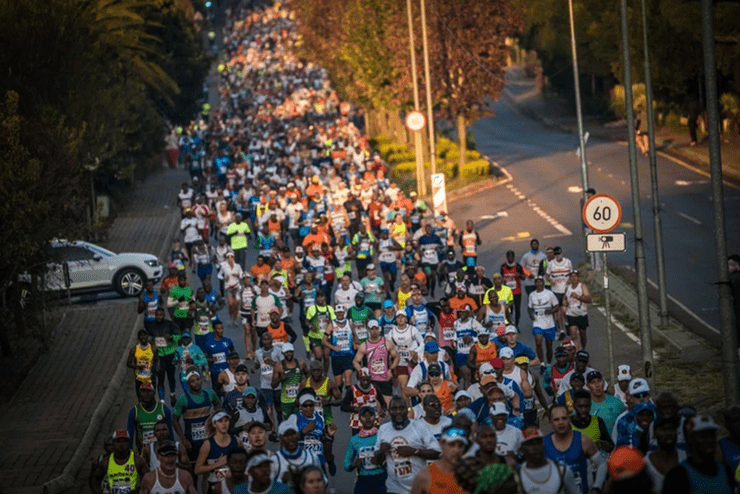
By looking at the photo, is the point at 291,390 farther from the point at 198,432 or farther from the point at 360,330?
the point at 360,330

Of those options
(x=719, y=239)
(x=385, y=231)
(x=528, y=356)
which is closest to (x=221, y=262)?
(x=385, y=231)

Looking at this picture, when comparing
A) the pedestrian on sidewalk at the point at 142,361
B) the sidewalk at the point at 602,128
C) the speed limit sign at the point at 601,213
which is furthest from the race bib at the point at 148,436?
the sidewalk at the point at 602,128

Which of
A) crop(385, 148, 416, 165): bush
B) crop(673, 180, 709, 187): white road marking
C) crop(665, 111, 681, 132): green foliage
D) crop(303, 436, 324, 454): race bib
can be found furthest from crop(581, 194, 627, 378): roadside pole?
crop(665, 111, 681, 132): green foliage

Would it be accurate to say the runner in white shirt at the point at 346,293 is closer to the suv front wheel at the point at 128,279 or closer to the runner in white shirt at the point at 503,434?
the runner in white shirt at the point at 503,434

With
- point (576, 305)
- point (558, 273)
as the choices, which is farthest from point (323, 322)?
point (558, 273)

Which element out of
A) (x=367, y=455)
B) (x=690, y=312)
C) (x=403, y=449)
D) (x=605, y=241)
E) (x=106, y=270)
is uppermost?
(x=605, y=241)
